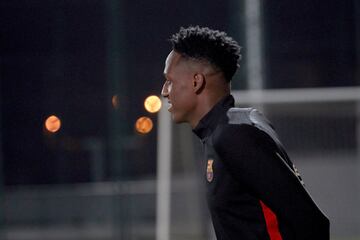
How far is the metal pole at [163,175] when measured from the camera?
242 inches

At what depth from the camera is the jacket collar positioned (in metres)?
2.48

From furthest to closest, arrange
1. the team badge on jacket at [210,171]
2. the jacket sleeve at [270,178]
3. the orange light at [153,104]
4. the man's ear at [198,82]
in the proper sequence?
the orange light at [153,104] < the man's ear at [198,82] < the team badge on jacket at [210,171] < the jacket sleeve at [270,178]

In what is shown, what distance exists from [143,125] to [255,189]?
3868 millimetres

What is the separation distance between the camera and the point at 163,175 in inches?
244

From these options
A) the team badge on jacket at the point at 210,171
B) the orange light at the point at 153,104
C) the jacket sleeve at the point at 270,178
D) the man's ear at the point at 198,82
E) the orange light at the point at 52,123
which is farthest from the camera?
the orange light at the point at 52,123

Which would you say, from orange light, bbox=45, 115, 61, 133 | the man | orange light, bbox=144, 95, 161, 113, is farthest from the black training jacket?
orange light, bbox=45, 115, 61, 133

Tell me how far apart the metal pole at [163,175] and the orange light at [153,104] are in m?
0.05

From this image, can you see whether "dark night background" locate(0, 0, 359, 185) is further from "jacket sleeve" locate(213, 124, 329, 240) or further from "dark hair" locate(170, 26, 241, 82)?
"jacket sleeve" locate(213, 124, 329, 240)

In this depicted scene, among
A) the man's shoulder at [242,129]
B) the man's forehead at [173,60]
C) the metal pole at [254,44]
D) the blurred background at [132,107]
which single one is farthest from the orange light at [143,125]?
the man's shoulder at [242,129]

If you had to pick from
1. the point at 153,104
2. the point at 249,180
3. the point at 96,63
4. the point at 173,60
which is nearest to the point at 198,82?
the point at 173,60

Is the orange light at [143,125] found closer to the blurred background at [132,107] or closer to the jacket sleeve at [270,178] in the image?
the blurred background at [132,107]

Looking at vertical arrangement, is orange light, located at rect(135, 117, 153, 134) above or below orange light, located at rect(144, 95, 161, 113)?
below

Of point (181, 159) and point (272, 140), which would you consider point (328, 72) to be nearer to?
point (181, 159)

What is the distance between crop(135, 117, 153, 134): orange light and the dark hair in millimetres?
3484
